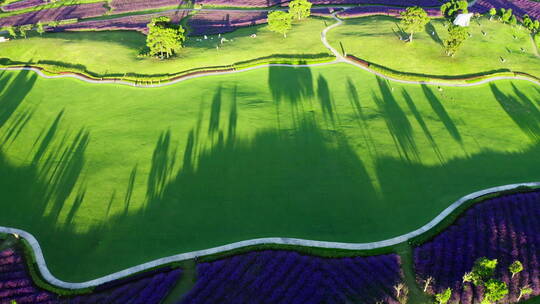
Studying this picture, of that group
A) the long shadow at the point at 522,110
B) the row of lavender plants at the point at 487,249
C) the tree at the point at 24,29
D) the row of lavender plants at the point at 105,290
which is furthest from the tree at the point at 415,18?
the tree at the point at 24,29

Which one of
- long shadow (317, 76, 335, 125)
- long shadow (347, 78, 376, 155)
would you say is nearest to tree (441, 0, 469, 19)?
long shadow (347, 78, 376, 155)

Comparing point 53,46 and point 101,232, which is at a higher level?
point 53,46

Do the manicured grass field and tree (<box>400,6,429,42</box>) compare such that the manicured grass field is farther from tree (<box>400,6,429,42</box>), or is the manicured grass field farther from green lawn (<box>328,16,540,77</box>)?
tree (<box>400,6,429,42</box>)

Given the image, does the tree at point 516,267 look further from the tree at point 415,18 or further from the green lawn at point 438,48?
the tree at point 415,18

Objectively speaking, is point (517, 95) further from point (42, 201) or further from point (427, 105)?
point (42, 201)

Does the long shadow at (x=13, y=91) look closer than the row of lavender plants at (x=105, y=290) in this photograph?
No

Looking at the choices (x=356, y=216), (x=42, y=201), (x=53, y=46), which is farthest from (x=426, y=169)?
(x=53, y=46)
